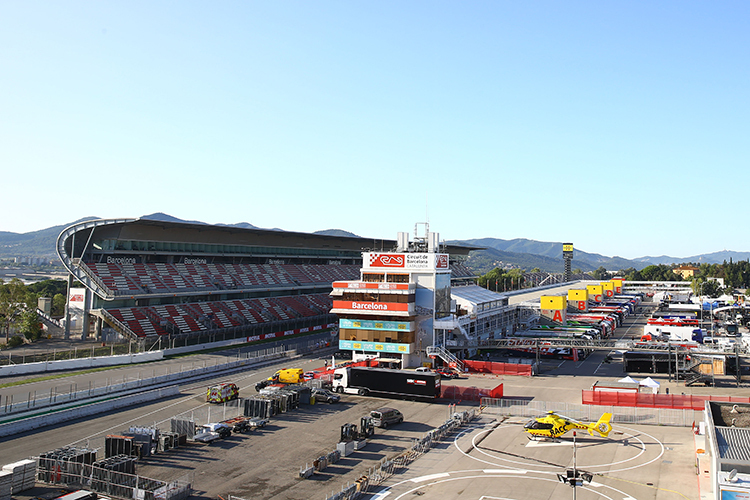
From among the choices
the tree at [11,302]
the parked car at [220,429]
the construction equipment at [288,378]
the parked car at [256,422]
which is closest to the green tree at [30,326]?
the tree at [11,302]

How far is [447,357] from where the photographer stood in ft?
234

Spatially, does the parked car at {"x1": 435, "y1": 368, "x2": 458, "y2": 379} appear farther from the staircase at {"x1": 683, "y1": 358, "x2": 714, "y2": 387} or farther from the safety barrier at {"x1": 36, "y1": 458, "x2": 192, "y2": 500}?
the safety barrier at {"x1": 36, "y1": 458, "x2": 192, "y2": 500}

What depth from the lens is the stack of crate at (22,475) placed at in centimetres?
2944

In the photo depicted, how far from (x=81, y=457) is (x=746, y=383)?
65038mm

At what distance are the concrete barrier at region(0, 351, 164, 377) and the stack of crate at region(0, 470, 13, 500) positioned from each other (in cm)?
3236

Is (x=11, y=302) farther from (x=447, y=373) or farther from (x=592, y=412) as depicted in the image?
(x=592, y=412)

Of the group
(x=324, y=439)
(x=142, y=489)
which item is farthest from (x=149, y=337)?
(x=142, y=489)

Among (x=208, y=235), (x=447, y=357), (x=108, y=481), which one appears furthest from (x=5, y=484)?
(x=208, y=235)

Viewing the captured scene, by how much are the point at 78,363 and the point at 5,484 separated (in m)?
36.0

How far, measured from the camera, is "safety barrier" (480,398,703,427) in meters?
45.7

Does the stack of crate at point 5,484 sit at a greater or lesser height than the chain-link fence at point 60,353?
lesser

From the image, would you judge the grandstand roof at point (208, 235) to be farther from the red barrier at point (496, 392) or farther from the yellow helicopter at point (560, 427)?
the yellow helicopter at point (560, 427)

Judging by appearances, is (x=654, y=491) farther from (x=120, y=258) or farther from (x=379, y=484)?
(x=120, y=258)

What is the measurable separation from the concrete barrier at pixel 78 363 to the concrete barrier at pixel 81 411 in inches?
533
